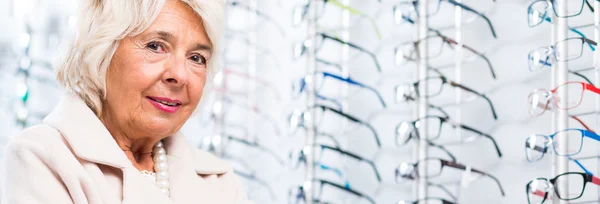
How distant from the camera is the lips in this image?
1701mm

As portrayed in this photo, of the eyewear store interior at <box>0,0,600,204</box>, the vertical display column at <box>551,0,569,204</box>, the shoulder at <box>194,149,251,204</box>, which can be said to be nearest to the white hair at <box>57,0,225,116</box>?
the shoulder at <box>194,149,251,204</box>

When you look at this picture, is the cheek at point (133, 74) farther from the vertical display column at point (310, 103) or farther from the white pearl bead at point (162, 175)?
the vertical display column at point (310, 103)

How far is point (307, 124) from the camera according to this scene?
3416 millimetres

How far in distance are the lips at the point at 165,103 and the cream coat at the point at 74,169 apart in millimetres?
130

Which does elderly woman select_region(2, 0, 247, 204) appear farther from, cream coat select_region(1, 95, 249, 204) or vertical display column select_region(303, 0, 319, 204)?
vertical display column select_region(303, 0, 319, 204)

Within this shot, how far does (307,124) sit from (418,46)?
72cm

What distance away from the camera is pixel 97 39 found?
1.66m

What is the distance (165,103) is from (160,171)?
0.72 ft

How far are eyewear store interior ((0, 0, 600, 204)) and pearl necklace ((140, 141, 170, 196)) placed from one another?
525 millimetres

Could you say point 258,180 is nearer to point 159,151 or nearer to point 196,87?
point 159,151

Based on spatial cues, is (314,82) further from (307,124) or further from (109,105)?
(109,105)

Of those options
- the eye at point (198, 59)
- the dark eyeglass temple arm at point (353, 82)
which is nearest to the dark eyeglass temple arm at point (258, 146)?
the dark eyeglass temple arm at point (353, 82)

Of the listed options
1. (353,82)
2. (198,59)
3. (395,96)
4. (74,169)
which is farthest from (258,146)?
(74,169)

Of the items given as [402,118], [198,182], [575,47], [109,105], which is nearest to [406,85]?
[402,118]
